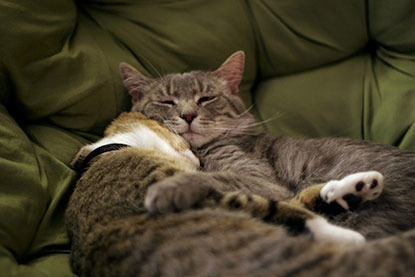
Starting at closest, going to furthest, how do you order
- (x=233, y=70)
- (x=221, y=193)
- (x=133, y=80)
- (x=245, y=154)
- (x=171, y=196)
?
(x=171, y=196)
(x=221, y=193)
(x=245, y=154)
(x=133, y=80)
(x=233, y=70)

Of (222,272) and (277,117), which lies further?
(277,117)

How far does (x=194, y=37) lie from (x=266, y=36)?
444 mm

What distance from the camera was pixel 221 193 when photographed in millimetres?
1028

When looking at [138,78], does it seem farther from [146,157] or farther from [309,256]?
[309,256]

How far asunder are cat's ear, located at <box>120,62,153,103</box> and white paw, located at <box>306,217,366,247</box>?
1.07m

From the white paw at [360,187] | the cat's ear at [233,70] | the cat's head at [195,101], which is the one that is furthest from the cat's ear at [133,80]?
the white paw at [360,187]

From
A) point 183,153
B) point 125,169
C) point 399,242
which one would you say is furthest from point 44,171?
point 399,242

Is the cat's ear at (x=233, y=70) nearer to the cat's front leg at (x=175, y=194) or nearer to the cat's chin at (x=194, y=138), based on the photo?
the cat's chin at (x=194, y=138)

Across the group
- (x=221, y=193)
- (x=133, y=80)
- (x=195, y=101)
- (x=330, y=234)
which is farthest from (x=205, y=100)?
(x=330, y=234)

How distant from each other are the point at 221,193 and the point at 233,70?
95 centimetres

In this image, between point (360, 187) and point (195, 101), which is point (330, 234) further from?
point (195, 101)

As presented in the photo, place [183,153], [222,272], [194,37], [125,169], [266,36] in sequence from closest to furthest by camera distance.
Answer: [222,272], [125,169], [183,153], [194,37], [266,36]

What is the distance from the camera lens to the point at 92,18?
1.71 m

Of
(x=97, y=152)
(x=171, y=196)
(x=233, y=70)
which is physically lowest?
(x=97, y=152)
